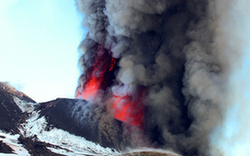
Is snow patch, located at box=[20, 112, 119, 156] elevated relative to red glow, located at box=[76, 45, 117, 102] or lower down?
lower down

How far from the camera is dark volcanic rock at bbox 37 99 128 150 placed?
94.6ft

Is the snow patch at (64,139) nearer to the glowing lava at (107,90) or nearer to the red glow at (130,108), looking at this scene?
the glowing lava at (107,90)

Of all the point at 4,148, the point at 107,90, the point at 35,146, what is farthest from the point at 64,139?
the point at 107,90

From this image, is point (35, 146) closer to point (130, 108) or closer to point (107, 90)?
point (130, 108)

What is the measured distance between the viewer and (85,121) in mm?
31234

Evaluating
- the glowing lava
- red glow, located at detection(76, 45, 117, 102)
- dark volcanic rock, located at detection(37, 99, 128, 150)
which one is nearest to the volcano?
dark volcanic rock, located at detection(37, 99, 128, 150)

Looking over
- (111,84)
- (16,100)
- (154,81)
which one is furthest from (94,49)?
(16,100)

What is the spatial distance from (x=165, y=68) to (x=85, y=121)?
487 inches

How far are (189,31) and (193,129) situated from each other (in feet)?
41.8

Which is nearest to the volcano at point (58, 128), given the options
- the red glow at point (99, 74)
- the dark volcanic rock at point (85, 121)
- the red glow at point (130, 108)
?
the dark volcanic rock at point (85, 121)

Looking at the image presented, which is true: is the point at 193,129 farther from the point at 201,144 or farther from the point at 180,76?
the point at 180,76

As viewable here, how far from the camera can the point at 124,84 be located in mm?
36406

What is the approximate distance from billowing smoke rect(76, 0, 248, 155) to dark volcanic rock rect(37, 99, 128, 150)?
3151 mm

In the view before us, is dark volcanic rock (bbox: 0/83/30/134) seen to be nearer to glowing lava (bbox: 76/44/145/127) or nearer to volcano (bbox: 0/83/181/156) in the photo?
volcano (bbox: 0/83/181/156)
